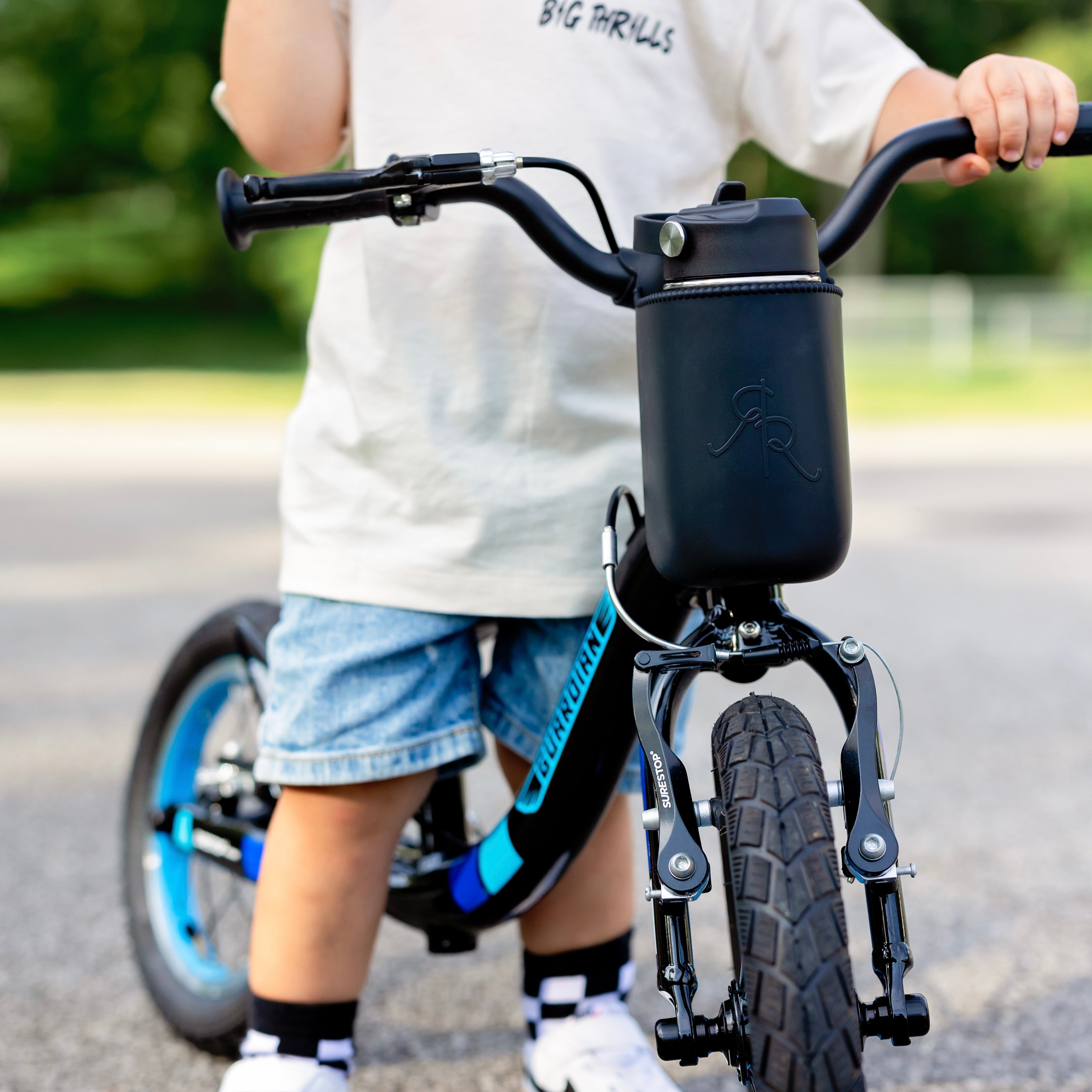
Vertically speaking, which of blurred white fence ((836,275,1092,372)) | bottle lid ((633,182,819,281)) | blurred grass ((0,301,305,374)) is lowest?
bottle lid ((633,182,819,281))

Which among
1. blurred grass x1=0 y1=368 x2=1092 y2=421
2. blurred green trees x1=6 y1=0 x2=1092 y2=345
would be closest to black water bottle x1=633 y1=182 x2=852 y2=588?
blurred grass x1=0 y1=368 x2=1092 y2=421

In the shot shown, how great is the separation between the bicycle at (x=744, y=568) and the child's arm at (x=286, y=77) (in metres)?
0.23

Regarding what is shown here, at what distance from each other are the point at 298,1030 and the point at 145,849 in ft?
2.29

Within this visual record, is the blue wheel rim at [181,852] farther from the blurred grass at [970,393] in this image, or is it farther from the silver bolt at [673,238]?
the blurred grass at [970,393]

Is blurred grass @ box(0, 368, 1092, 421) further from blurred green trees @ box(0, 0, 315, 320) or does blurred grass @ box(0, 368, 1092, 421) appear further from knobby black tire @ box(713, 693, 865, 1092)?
knobby black tire @ box(713, 693, 865, 1092)

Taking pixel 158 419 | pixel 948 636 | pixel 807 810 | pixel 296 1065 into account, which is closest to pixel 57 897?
pixel 296 1065

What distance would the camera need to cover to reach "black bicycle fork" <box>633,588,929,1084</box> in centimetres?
98

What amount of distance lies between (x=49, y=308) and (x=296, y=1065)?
26.6 meters

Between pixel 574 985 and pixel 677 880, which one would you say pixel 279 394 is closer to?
pixel 574 985

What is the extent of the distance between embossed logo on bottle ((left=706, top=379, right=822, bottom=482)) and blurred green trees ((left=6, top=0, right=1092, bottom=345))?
23.6m

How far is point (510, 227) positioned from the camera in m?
1.42

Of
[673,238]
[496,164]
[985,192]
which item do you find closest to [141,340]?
[985,192]

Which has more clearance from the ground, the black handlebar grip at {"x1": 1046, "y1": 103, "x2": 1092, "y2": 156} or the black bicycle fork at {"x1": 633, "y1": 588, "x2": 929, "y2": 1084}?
the black handlebar grip at {"x1": 1046, "y1": 103, "x2": 1092, "y2": 156}

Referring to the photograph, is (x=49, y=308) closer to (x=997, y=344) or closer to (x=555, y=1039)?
(x=997, y=344)
